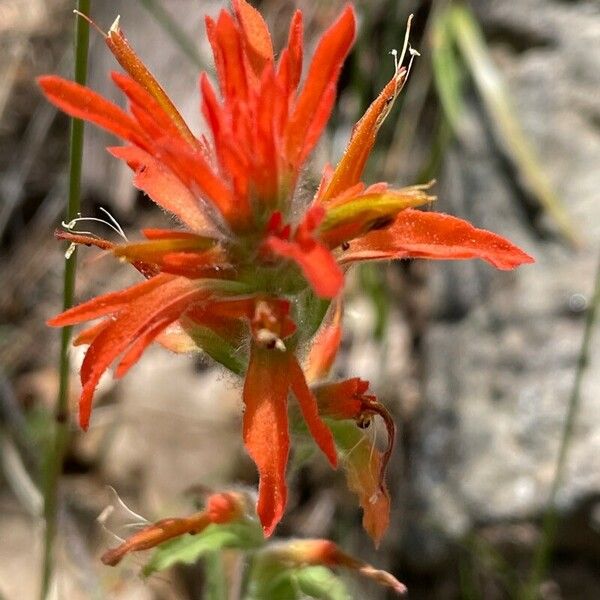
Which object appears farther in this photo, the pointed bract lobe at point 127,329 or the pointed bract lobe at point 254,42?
the pointed bract lobe at point 254,42

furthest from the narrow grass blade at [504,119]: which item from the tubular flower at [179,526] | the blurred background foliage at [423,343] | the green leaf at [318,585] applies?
the tubular flower at [179,526]

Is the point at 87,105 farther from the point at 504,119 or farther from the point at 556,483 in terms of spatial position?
the point at 504,119

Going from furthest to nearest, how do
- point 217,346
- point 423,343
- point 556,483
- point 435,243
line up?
point 423,343, point 556,483, point 217,346, point 435,243

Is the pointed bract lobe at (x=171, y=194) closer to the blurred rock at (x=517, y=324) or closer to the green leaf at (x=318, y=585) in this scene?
the green leaf at (x=318, y=585)

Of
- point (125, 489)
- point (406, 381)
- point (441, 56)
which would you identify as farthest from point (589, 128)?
point (125, 489)

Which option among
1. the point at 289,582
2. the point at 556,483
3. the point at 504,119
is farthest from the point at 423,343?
the point at 289,582

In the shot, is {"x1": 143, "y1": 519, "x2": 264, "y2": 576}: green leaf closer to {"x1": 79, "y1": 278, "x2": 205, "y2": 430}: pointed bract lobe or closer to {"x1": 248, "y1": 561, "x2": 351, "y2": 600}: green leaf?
{"x1": 248, "y1": 561, "x2": 351, "y2": 600}: green leaf

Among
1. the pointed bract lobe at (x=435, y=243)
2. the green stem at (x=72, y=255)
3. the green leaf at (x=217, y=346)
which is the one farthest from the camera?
the green stem at (x=72, y=255)
